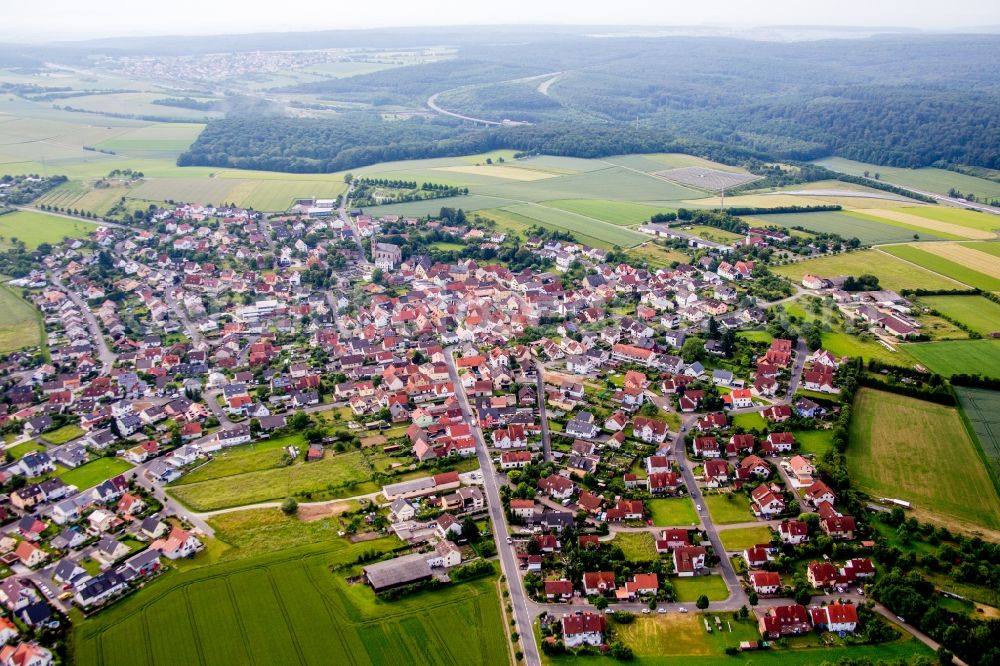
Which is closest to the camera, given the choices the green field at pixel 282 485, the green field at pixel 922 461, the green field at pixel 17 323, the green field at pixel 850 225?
the green field at pixel 922 461

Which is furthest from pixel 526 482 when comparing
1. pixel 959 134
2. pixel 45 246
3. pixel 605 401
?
pixel 959 134

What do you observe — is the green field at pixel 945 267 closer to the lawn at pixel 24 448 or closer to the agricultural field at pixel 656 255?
the agricultural field at pixel 656 255

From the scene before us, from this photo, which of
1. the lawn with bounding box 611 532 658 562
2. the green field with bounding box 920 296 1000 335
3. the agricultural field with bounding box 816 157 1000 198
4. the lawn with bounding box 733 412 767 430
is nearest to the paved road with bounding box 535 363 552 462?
the lawn with bounding box 611 532 658 562

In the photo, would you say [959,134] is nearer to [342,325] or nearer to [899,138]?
[899,138]

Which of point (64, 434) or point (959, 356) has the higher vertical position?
point (959, 356)

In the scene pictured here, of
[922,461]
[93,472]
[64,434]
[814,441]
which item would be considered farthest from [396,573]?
[922,461]

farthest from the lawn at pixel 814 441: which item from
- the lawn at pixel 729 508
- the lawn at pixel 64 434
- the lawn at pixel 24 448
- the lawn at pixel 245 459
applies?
the lawn at pixel 24 448

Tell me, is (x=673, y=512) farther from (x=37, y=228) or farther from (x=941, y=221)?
(x=37, y=228)
